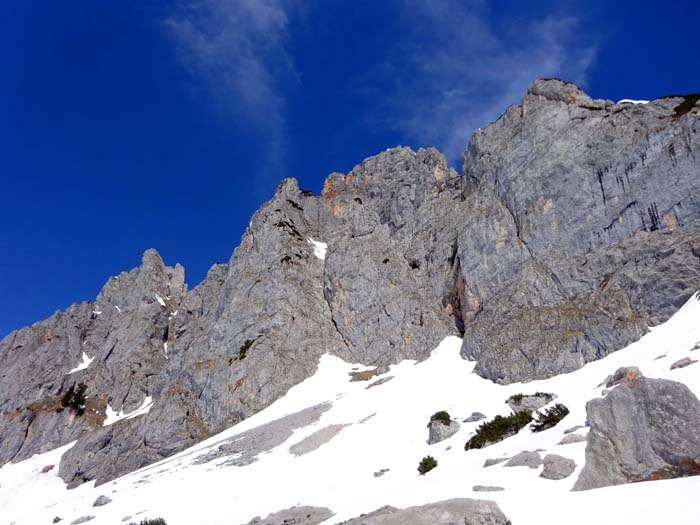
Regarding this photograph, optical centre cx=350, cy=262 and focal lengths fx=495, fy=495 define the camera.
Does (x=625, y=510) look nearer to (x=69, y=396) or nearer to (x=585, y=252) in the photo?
(x=585, y=252)

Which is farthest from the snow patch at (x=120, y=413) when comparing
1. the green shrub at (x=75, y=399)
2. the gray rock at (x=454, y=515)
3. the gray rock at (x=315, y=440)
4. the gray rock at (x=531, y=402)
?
the gray rock at (x=454, y=515)

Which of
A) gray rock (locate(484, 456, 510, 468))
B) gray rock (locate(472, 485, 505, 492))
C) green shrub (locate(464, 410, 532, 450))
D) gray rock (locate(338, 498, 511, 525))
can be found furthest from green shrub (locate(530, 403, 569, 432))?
gray rock (locate(338, 498, 511, 525))

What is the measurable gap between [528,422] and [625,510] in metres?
16.7

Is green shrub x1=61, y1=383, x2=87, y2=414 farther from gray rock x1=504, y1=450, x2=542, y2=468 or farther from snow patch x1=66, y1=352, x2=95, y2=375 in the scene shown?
gray rock x1=504, y1=450, x2=542, y2=468

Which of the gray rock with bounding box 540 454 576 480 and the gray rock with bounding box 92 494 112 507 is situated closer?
the gray rock with bounding box 540 454 576 480

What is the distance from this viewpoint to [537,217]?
62.4 meters

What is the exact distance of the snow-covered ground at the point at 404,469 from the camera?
11367mm

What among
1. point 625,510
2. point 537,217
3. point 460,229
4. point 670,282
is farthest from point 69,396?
point 625,510

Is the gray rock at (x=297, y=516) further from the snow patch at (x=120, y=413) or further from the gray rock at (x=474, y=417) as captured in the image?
the snow patch at (x=120, y=413)

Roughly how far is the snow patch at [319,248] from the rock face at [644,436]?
83782mm

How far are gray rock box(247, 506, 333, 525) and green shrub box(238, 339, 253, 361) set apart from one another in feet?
162

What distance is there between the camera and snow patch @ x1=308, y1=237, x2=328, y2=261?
9719 cm

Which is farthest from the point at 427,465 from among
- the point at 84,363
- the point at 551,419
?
the point at 84,363

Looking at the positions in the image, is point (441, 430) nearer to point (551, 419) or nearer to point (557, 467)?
point (551, 419)
